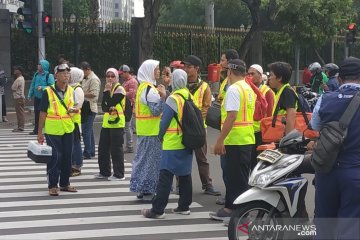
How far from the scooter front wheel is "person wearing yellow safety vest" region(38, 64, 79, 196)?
3794mm

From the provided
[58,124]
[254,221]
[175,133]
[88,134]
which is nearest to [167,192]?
[175,133]

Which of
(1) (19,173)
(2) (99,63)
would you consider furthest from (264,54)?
(1) (19,173)

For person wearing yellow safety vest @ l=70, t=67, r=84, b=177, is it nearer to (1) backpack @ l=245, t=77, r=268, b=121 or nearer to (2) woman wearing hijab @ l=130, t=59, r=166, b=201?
(2) woman wearing hijab @ l=130, t=59, r=166, b=201

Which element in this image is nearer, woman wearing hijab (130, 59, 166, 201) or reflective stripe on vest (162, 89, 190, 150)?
reflective stripe on vest (162, 89, 190, 150)

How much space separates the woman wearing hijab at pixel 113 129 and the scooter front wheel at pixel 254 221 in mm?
4443

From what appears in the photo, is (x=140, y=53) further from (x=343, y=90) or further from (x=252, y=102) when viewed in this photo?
(x=343, y=90)

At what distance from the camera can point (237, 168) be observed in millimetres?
7445

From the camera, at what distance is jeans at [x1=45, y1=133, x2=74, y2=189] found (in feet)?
30.5

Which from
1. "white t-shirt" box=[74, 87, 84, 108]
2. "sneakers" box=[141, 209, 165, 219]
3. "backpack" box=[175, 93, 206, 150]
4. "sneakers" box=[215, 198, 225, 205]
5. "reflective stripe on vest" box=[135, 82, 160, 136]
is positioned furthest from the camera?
"white t-shirt" box=[74, 87, 84, 108]

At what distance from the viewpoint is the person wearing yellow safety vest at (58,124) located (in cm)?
929

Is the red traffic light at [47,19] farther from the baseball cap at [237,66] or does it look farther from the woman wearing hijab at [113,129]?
the baseball cap at [237,66]

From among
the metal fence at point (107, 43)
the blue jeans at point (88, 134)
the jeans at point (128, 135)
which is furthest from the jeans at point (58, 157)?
the metal fence at point (107, 43)

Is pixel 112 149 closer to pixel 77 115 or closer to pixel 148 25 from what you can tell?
pixel 77 115

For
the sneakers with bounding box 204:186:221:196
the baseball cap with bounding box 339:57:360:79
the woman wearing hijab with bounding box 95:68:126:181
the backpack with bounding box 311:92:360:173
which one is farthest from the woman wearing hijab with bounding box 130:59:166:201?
the backpack with bounding box 311:92:360:173
